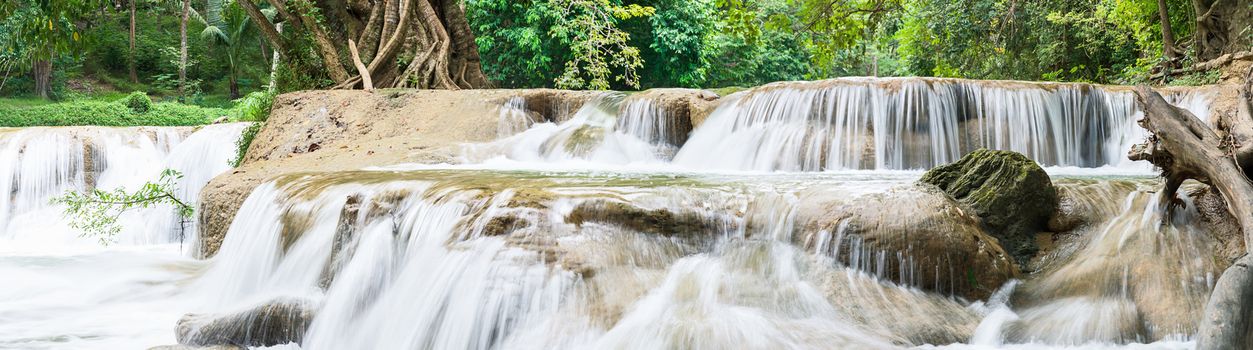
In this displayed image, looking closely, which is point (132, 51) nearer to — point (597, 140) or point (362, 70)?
point (362, 70)

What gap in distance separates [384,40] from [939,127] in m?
7.38

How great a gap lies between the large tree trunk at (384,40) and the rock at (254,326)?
23.1 feet

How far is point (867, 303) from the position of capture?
4.77 metres

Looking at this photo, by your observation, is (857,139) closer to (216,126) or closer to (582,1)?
(582,1)

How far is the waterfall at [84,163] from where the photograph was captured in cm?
1230

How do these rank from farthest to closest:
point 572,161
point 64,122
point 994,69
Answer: point 64,122 → point 994,69 → point 572,161

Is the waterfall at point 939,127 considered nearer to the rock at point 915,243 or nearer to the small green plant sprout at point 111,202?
the rock at point 915,243

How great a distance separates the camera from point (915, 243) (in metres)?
4.98

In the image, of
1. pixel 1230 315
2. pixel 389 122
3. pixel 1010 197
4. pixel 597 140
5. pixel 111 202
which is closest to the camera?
pixel 1230 315

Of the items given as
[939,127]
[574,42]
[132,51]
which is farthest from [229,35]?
[939,127]

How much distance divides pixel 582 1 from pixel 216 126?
18.6 feet

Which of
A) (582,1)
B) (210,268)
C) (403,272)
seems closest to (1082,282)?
(403,272)

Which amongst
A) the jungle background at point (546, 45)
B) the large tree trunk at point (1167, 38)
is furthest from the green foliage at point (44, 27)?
the large tree trunk at point (1167, 38)

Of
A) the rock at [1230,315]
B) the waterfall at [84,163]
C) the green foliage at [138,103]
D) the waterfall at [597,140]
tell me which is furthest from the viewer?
the green foliage at [138,103]
